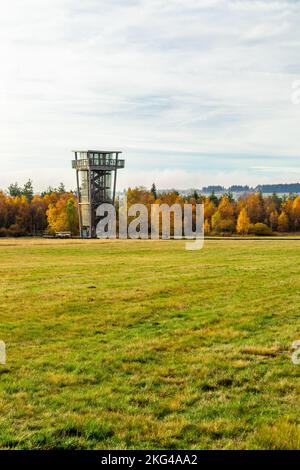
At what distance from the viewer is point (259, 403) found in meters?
10.0

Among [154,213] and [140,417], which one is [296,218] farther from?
[140,417]

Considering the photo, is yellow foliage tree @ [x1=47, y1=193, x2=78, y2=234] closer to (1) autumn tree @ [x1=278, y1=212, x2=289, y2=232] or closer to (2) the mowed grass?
(1) autumn tree @ [x1=278, y1=212, x2=289, y2=232]

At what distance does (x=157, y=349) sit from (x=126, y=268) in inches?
789

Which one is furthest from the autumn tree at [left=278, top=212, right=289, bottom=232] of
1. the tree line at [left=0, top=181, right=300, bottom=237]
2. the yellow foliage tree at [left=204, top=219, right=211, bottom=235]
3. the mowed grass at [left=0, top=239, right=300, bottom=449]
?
the mowed grass at [left=0, top=239, right=300, bottom=449]

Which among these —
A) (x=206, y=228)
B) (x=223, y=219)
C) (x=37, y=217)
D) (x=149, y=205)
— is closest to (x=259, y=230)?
(x=223, y=219)

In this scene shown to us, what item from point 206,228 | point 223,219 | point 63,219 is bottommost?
point 206,228


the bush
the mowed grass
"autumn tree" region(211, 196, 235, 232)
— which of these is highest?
"autumn tree" region(211, 196, 235, 232)

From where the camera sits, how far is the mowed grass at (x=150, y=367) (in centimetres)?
878

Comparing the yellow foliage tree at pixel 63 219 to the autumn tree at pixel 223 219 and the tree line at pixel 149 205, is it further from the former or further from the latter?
the autumn tree at pixel 223 219

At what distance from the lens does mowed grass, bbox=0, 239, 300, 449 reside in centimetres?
878

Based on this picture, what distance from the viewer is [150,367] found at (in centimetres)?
1229

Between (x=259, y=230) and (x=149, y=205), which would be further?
(x=259, y=230)

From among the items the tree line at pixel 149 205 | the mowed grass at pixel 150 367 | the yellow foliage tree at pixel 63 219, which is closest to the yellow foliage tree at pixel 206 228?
the tree line at pixel 149 205

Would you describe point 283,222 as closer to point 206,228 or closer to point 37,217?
point 206,228
